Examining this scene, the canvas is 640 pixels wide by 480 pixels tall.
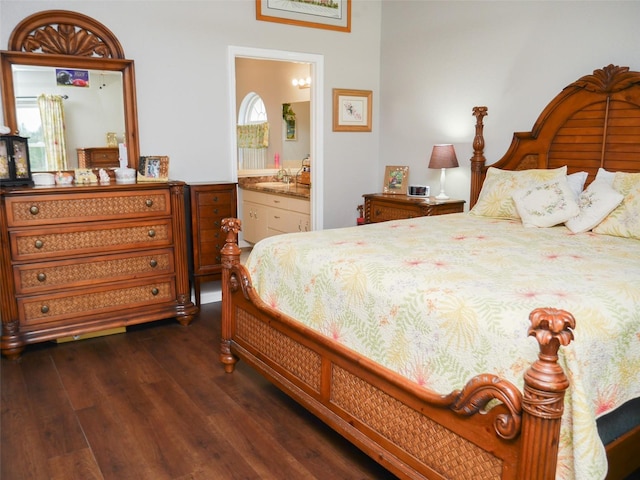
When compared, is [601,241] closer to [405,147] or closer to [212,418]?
[212,418]

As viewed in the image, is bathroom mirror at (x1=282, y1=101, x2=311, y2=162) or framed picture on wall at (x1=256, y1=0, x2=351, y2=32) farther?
bathroom mirror at (x1=282, y1=101, x2=311, y2=162)

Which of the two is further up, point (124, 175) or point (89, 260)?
point (124, 175)

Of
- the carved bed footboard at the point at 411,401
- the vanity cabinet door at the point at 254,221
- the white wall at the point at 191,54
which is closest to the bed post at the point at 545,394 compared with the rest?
the carved bed footboard at the point at 411,401

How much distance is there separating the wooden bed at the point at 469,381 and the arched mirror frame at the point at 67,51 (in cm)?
172

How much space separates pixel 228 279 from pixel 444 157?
86.6 inches

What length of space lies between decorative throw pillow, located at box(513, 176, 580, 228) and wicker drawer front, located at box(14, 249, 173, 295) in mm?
2425

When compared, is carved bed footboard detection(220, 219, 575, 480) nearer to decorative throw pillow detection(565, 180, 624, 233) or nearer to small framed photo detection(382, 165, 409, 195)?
Answer: decorative throw pillow detection(565, 180, 624, 233)

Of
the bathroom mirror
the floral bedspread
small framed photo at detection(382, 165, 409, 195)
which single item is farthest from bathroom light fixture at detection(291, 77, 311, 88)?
the floral bedspread

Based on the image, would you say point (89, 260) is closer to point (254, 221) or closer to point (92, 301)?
point (92, 301)

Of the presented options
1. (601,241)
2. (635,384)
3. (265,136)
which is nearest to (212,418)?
(635,384)

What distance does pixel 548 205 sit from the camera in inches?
120

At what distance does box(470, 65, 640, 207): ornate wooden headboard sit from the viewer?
3.16 meters

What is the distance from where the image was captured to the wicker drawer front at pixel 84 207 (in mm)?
3172

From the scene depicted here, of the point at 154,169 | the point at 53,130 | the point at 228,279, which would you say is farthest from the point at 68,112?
the point at 228,279
